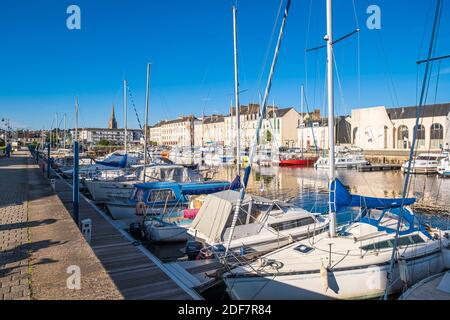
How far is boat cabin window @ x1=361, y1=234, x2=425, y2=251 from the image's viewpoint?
35.0 feet

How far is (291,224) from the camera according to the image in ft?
45.8

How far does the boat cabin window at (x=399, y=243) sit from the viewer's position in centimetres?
1068

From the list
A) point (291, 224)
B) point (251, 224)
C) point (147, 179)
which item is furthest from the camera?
point (147, 179)

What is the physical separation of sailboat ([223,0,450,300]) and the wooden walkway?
1630 millimetres

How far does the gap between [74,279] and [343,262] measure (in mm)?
7164

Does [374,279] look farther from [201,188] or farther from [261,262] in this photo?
[201,188]

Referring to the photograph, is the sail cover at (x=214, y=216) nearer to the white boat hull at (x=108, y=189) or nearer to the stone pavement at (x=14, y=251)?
the stone pavement at (x=14, y=251)

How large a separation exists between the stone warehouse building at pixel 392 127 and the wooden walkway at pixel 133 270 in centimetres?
8215

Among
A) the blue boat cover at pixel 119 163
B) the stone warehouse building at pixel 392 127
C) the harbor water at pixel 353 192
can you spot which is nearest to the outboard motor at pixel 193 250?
the harbor water at pixel 353 192

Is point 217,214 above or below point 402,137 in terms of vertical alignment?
below

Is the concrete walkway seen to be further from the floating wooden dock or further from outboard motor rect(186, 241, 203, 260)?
the floating wooden dock

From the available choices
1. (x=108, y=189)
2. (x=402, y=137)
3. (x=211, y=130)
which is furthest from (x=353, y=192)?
(x=211, y=130)
